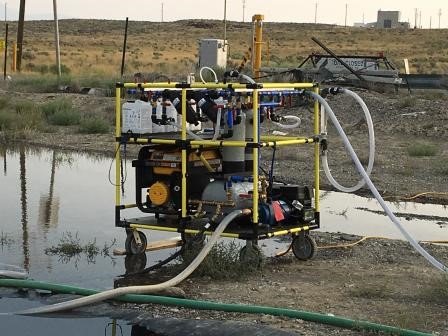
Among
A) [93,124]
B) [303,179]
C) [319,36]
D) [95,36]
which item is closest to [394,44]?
[319,36]

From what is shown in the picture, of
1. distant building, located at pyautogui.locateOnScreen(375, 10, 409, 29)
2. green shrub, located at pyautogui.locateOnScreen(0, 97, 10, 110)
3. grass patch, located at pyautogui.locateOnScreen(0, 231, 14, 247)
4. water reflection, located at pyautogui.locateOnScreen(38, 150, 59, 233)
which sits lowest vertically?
water reflection, located at pyautogui.locateOnScreen(38, 150, 59, 233)

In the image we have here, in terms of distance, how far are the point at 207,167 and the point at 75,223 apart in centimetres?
266

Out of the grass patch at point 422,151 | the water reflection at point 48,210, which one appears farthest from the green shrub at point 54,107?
the water reflection at point 48,210

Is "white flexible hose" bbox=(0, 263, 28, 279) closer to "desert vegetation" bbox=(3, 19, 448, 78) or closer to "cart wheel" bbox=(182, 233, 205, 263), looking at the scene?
"cart wheel" bbox=(182, 233, 205, 263)

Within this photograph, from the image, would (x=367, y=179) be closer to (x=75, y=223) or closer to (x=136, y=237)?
(x=136, y=237)

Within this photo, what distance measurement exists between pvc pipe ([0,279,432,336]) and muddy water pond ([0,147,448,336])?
0.67ft

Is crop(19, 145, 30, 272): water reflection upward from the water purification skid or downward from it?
downward

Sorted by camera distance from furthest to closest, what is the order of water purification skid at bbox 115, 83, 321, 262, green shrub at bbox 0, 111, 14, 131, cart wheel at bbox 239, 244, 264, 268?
green shrub at bbox 0, 111, 14, 131, water purification skid at bbox 115, 83, 321, 262, cart wheel at bbox 239, 244, 264, 268

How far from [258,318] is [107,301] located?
1.34 m

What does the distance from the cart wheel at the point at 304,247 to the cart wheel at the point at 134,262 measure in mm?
1594

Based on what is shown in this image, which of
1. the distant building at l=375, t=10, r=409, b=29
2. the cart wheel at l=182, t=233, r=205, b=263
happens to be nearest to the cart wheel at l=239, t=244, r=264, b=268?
the cart wheel at l=182, t=233, r=205, b=263

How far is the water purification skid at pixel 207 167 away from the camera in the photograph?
904 cm

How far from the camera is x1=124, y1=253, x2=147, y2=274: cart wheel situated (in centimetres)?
910

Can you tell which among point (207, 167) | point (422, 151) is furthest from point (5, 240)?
point (422, 151)
